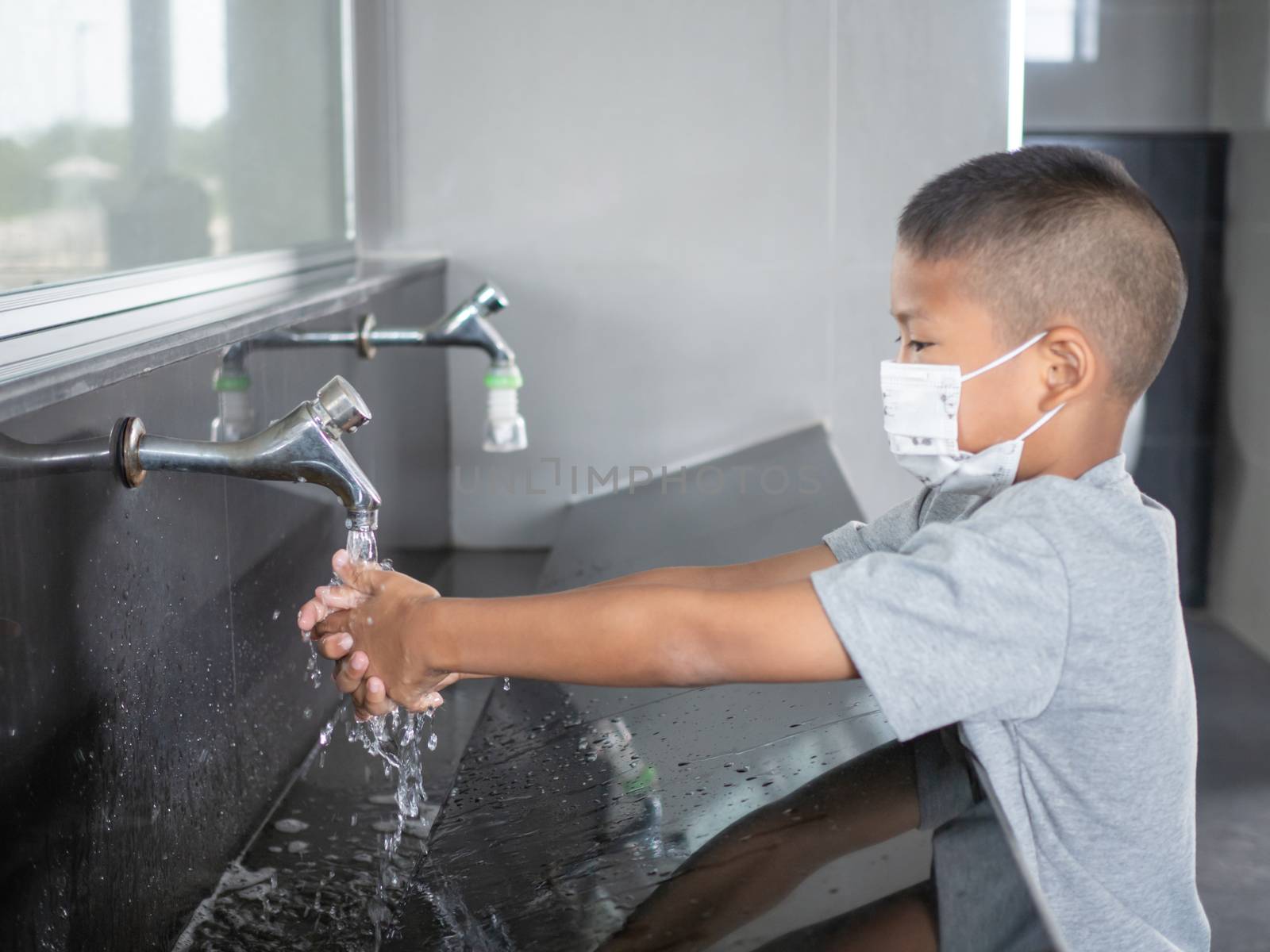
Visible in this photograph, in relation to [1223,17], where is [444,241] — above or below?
below

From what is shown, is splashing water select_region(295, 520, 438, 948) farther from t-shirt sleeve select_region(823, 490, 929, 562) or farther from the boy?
t-shirt sleeve select_region(823, 490, 929, 562)

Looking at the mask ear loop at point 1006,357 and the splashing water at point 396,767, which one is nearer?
the mask ear loop at point 1006,357

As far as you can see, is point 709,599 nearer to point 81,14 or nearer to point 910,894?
point 910,894

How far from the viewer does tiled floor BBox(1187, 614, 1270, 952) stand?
1825 mm

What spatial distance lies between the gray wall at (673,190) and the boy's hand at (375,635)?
1240 millimetres

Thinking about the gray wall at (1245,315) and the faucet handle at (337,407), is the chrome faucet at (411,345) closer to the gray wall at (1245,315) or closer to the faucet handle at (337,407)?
the faucet handle at (337,407)

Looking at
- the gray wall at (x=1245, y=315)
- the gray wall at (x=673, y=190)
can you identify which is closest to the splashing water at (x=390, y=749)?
the gray wall at (x=673, y=190)

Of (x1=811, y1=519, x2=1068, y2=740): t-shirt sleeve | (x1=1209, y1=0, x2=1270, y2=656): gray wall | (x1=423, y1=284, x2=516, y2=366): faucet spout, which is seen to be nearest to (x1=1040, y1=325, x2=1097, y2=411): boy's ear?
(x1=811, y1=519, x2=1068, y2=740): t-shirt sleeve

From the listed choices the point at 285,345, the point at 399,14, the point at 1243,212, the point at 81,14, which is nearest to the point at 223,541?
the point at 285,345

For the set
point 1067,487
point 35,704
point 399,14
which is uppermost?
point 399,14

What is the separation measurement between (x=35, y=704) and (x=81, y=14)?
2.21 ft

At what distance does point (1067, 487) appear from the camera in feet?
2.16

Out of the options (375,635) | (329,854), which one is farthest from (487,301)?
(375,635)

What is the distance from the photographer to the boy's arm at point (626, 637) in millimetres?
649
